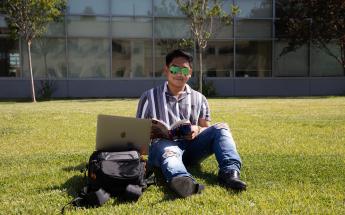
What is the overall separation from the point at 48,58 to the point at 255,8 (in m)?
10.3

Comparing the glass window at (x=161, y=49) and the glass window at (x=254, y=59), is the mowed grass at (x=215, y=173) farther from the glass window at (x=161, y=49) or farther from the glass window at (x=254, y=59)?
the glass window at (x=254, y=59)

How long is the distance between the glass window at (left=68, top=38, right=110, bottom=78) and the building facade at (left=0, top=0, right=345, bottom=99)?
47 mm

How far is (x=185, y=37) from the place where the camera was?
2342cm

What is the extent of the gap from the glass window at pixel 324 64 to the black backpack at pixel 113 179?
2165cm

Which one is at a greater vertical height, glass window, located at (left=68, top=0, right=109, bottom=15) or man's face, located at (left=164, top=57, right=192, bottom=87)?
glass window, located at (left=68, top=0, right=109, bottom=15)

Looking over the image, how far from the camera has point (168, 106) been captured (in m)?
5.06

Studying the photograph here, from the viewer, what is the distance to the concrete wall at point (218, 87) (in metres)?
22.4

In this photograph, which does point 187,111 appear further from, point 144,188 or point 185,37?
point 185,37

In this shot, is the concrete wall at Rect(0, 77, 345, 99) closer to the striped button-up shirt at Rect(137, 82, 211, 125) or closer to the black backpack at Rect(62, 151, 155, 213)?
the striped button-up shirt at Rect(137, 82, 211, 125)

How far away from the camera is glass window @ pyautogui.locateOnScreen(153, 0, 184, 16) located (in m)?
23.4

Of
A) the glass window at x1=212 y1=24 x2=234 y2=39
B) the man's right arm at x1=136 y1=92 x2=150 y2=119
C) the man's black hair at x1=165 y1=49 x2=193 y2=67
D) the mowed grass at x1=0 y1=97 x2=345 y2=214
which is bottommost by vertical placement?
the mowed grass at x1=0 y1=97 x2=345 y2=214

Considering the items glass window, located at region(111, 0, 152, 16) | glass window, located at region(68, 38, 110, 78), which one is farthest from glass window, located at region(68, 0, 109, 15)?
glass window, located at region(68, 38, 110, 78)

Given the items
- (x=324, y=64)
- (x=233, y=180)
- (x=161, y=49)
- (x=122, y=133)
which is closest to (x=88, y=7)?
(x=161, y=49)

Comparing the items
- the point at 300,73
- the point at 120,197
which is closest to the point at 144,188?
the point at 120,197
